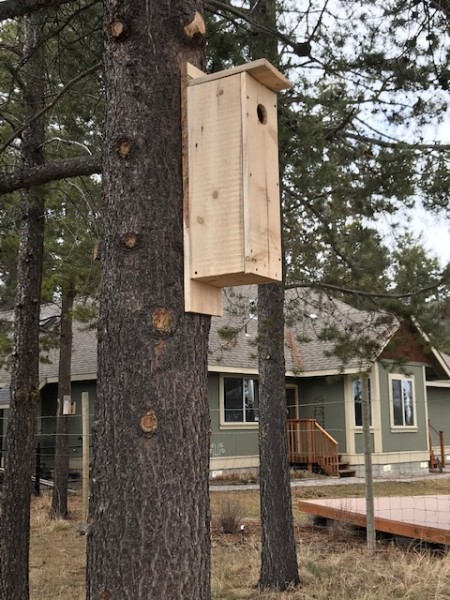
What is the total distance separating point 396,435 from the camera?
2022cm

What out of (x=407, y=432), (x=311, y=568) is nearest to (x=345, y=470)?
(x=407, y=432)

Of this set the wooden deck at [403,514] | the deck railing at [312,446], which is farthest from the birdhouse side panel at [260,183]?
the deck railing at [312,446]

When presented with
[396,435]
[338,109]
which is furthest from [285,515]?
[396,435]

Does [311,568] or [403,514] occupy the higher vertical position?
[403,514]

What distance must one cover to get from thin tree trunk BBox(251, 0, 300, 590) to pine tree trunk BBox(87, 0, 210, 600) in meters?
3.75

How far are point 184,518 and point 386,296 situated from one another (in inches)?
231

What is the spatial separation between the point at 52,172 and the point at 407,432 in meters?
18.5

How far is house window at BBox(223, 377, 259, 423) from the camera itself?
59.9ft

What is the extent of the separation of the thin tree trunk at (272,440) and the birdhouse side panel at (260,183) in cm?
367

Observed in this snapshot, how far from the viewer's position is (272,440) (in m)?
6.55

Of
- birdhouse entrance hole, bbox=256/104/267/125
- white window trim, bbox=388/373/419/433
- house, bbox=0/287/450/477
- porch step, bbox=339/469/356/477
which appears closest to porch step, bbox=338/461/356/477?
porch step, bbox=339/469/356/477

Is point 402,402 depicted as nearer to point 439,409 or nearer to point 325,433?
point 325,433

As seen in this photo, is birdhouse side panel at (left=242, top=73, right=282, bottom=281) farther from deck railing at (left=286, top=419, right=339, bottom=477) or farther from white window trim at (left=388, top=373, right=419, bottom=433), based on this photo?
white window trim at (left=388, top=373, right=419, bottom=433)

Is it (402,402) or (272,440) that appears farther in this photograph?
(402,402)
